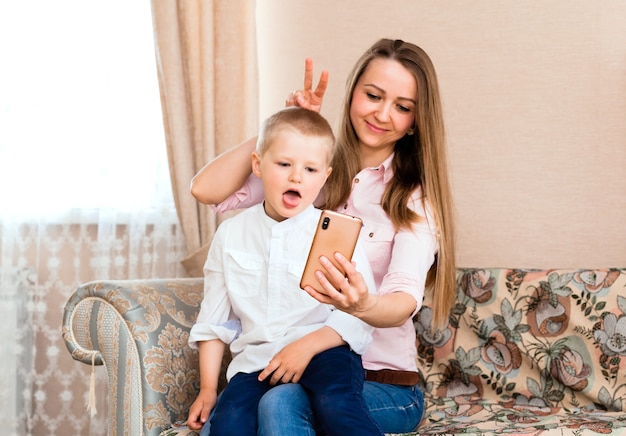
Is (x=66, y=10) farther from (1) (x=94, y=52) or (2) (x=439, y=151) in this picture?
(2) (x=439, y=151)

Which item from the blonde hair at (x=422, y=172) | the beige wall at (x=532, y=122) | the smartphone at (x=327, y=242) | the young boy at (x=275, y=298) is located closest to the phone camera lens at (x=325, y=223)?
the smartphone at (x=327, y=242)

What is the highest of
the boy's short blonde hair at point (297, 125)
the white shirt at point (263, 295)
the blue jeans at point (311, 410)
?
the boy's short blonde hair at point (297, 125)

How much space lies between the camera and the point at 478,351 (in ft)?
7.11

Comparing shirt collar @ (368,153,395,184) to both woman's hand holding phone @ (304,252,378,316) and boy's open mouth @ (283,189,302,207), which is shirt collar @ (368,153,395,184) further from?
woman's hand holding phone @ (304,252,378,316)

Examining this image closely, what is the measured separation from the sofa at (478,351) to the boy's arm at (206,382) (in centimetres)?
5

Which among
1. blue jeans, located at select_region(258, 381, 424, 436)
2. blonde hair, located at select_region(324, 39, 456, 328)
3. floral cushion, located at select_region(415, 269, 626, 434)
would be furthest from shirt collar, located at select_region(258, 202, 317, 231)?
floral cushion, located at select_region(415, 269, 626, 434)

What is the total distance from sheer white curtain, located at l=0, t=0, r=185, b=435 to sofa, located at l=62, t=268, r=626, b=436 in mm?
949

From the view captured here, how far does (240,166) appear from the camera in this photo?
1922mm

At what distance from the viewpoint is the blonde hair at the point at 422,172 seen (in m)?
1.89

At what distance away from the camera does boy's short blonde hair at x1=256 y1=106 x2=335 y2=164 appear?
1670 mm

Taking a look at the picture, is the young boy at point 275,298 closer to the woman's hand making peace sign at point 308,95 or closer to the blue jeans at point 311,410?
the blue jeans at point 311,410

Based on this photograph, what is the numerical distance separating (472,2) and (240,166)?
1.17 m

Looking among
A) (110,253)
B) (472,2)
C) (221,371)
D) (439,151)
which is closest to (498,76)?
(472,2)

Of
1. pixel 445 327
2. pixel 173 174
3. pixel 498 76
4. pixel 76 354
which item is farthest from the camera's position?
pixel 173 174
